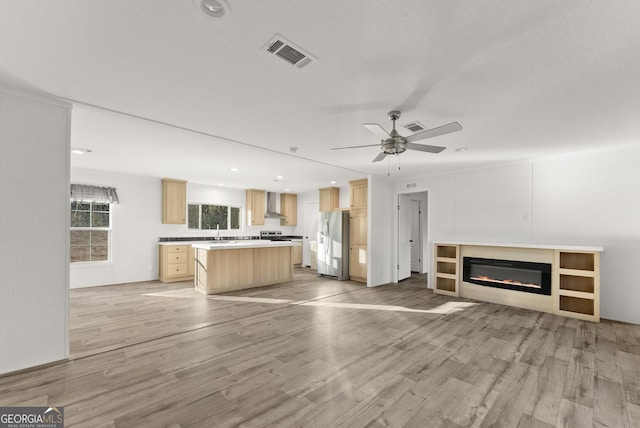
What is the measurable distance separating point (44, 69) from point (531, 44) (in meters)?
3.51

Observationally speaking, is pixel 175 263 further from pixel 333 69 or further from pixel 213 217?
pixel 333 69

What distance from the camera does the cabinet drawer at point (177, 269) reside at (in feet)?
21.7

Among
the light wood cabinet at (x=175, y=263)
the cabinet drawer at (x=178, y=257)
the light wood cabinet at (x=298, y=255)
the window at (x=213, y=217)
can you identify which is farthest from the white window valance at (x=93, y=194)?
the light wood cabinet at (x=298, y=255)

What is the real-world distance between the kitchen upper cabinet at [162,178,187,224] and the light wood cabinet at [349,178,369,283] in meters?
4.34

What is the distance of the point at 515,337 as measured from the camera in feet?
11.0

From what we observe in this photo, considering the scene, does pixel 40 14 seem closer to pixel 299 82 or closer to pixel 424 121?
pixel 299 82

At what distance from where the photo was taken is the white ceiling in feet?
5.12

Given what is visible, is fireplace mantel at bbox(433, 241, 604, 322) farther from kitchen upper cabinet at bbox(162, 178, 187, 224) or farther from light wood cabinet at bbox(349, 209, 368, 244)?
kitchen upper cabinet at bbox(162, 178, 187, 224)

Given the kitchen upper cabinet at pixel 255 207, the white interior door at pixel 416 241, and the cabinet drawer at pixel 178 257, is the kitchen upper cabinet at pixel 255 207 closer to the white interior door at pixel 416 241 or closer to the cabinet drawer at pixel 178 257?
the cabinet drawer at pixel 178 257

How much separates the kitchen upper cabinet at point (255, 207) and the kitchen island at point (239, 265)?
239 centimetres

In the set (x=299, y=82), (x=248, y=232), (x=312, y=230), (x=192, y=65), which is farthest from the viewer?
(x=312, y=230)

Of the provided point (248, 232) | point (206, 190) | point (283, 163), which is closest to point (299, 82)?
point (283, 163)

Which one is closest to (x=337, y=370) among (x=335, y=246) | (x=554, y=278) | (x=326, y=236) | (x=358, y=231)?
(x=554, y=278)

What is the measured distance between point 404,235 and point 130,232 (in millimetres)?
6604
